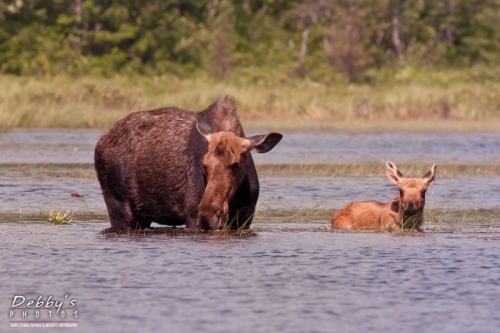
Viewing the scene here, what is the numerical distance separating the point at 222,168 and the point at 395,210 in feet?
10.7

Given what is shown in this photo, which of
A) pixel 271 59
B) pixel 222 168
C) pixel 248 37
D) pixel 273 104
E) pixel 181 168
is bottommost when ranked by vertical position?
pixel 273 104

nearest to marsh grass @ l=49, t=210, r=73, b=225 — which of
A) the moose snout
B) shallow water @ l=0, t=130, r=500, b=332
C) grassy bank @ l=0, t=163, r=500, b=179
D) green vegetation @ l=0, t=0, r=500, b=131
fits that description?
shallow water @ l=0, t=130, r=500, b=332

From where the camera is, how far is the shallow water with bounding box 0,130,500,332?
891 centimetres

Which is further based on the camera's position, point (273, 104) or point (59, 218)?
point (273, 104)

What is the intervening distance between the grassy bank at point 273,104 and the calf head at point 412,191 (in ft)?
66.2

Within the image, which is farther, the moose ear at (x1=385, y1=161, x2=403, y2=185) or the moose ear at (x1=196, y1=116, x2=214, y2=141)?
the moose ear at (x1=385, y1=161, x2=403, y2=185)

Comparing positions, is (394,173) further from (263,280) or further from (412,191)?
(263,280)

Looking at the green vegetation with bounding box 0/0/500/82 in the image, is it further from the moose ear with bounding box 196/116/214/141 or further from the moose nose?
the moose ear with bounding box 196/116/214/141

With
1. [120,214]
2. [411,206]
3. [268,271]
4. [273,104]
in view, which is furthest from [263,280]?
[273,104]

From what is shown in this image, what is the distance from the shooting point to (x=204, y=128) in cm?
1259

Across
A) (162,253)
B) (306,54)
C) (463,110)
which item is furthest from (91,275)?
(306,54)

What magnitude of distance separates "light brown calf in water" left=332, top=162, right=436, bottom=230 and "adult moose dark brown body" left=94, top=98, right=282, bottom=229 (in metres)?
2.14

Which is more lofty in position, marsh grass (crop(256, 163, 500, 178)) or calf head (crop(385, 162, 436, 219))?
calf head (crop(385, 162, 436, 219))

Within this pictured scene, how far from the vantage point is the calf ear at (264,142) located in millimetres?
12406
